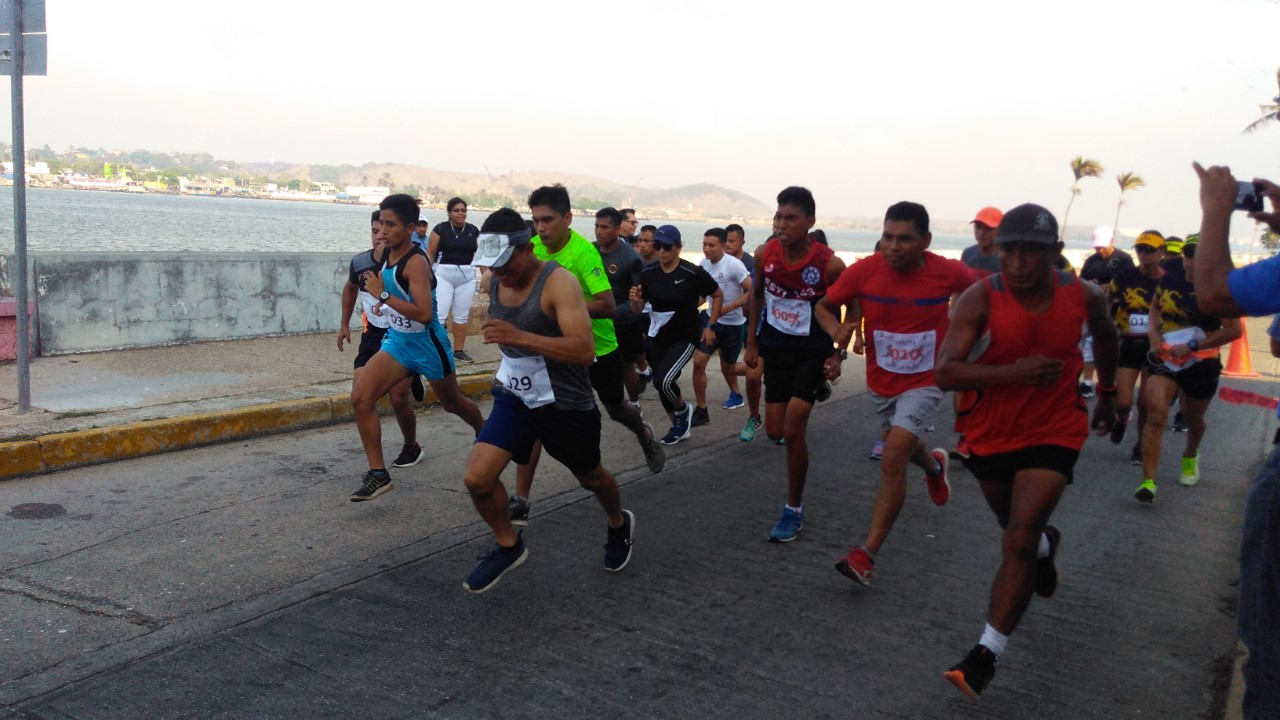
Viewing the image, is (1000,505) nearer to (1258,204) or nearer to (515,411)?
(1258,204)

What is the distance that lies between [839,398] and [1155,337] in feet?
15.3

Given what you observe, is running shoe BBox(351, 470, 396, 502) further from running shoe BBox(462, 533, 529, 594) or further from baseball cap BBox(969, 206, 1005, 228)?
baseball cap BBox(969, 206, 1005, 228)

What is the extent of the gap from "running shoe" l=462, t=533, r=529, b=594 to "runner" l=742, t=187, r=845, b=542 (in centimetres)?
170

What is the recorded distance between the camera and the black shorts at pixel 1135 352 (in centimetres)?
818

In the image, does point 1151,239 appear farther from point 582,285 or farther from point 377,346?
point 377,346

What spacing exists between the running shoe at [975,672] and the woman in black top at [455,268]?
8757 mm

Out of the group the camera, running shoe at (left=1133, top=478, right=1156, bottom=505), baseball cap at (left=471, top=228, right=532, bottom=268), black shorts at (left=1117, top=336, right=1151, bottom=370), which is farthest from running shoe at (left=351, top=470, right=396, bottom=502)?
black shorts at (left=1117, top=336, right=1151, bottom=370)

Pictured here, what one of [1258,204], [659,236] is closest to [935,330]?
[1258,204]

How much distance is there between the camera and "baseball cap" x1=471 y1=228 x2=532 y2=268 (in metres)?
4.57

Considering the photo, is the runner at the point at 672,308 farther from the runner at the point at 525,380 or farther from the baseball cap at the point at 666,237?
the runner at the point at 525,380

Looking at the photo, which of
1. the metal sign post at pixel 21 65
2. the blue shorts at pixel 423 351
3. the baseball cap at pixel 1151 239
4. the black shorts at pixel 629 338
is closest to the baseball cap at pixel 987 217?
the baseball cap at pixel 1151 239

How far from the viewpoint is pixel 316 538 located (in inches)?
220

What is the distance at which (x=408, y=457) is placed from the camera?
Result: 24.2 ft

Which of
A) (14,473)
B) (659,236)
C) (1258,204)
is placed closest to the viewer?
(1258,204)
